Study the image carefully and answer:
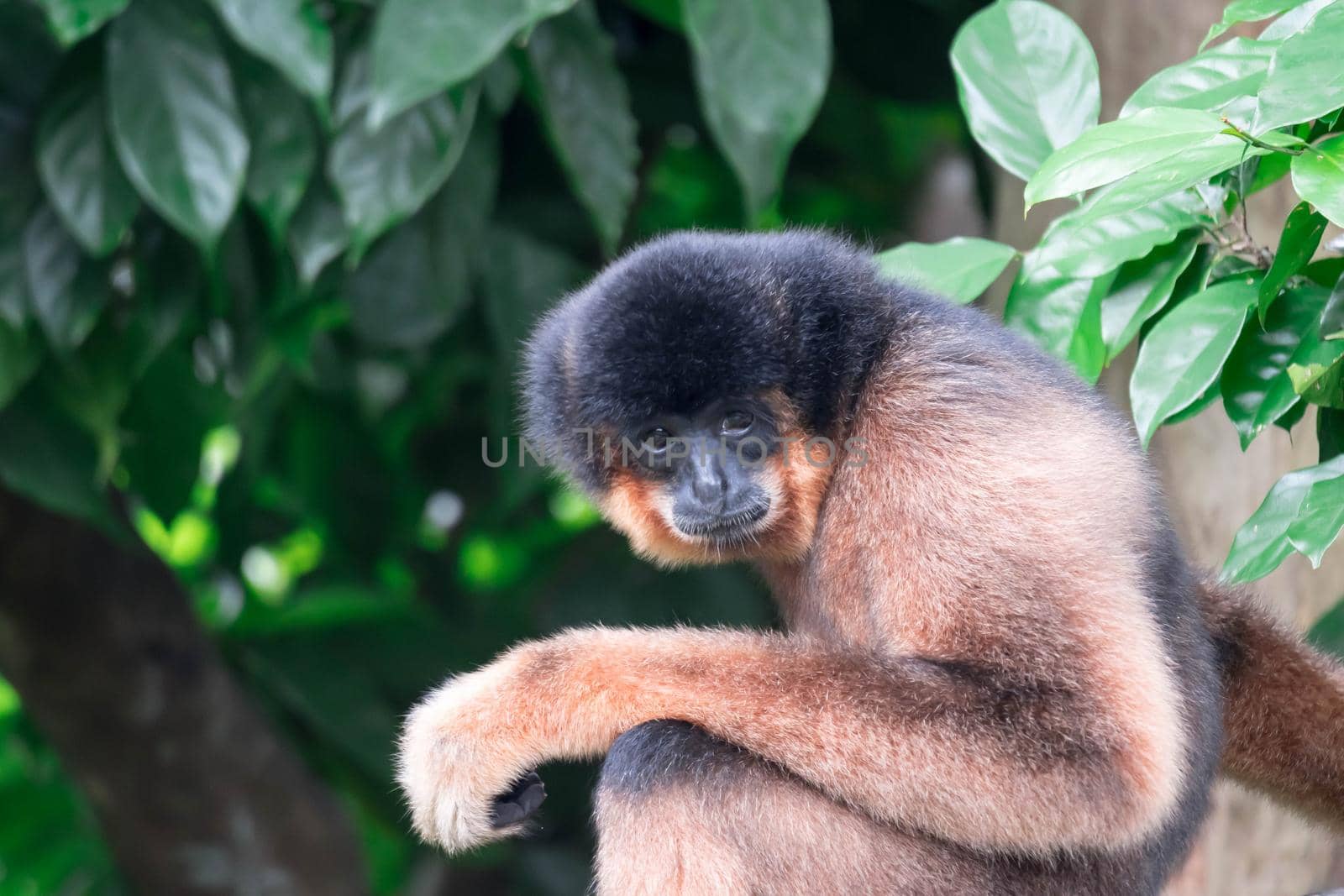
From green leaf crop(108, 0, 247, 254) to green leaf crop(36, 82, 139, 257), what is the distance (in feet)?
0.29

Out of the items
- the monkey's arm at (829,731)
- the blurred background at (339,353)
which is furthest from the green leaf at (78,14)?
the monkey's arm at (829,731)

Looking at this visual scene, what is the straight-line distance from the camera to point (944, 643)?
2.27 m

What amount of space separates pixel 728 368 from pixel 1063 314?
712mm

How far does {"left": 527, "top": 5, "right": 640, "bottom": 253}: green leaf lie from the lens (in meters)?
3.65

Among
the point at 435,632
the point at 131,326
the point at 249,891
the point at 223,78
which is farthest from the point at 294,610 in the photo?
the point at 223,78

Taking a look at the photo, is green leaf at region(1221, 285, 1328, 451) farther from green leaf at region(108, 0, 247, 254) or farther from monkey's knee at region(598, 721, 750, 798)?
green leaf at region(108, 0, 247, 254)

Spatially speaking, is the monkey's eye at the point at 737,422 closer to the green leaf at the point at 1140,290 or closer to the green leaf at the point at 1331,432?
the green leaf at the point at 1140,290

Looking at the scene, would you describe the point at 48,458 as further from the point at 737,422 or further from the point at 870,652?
the point at 870,652

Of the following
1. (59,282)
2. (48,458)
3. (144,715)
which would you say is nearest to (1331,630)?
(59,282)

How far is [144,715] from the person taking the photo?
4.98m

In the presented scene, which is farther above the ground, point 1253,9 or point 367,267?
point 1253,9

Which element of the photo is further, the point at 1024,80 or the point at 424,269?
the point at 424,269

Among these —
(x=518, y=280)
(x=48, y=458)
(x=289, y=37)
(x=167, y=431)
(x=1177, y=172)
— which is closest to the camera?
(x=1177, y=172)

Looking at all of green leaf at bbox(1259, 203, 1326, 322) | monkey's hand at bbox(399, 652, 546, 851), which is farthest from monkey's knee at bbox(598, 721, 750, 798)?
green leaf at bbox(1259, 203, 1326, 322)
